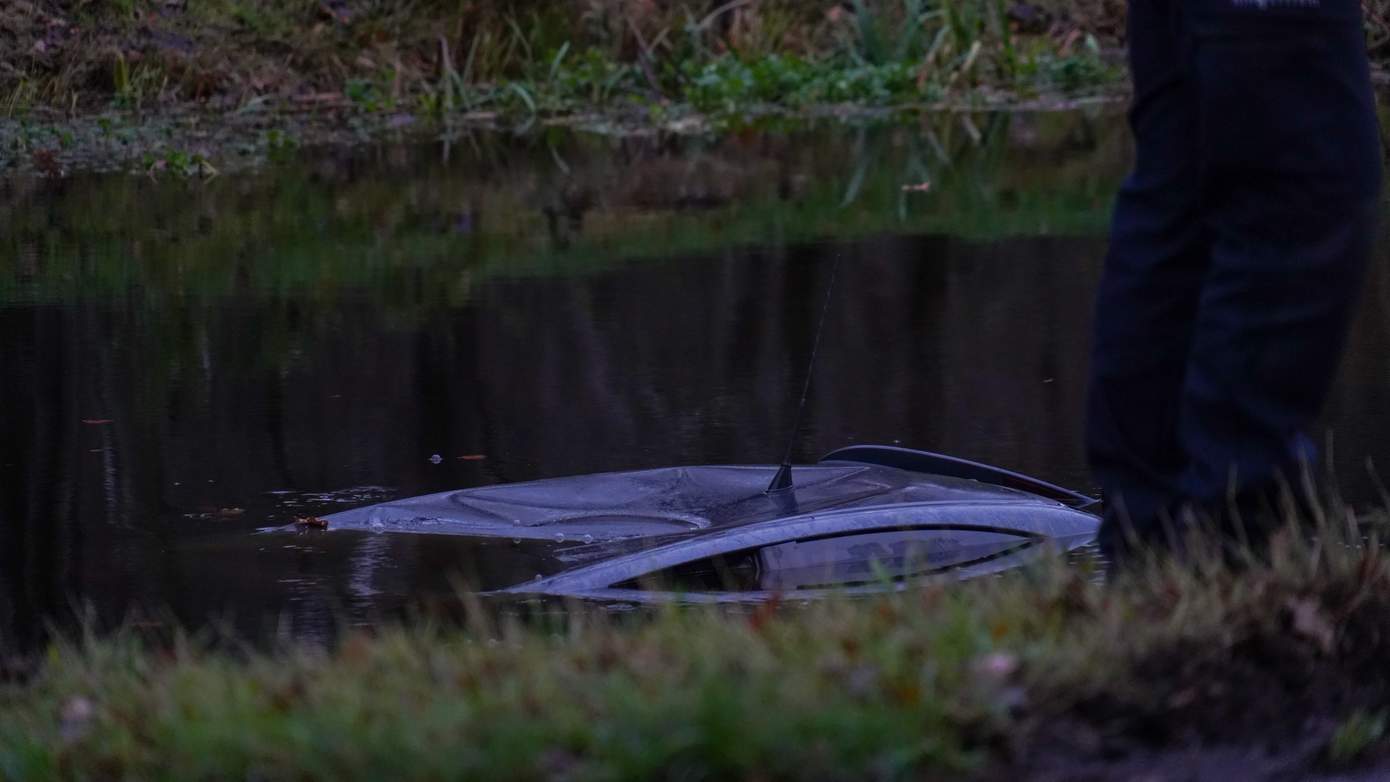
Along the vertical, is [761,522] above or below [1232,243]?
below

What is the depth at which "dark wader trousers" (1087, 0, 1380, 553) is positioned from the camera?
3.19 m

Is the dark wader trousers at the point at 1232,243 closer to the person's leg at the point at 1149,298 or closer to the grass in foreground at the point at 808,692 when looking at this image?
the person's leg at the point at 1149,298

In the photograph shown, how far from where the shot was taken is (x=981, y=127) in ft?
53.0

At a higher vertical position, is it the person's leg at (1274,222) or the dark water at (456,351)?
the person's leg at (1274,222)

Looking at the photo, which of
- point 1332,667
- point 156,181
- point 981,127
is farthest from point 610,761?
point 981,127

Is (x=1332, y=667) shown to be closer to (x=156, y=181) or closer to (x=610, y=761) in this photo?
(x=610, y=761)

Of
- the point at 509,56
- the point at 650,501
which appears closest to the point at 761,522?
the point at 650,501

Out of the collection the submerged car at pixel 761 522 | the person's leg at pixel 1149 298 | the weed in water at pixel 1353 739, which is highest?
the person's leg at pixel 1149 298

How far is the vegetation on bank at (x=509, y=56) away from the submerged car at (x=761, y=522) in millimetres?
11611

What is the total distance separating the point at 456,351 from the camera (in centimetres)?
766

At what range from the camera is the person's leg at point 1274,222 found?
10.4 ft

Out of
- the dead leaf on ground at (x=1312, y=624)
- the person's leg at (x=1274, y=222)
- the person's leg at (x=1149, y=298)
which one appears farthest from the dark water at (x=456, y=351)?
the dead leaf on ground at (x=1312, y=624)

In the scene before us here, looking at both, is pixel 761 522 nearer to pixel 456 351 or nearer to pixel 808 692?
pixel 808 692

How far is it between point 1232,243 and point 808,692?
43.8 inches
